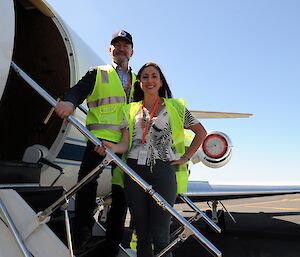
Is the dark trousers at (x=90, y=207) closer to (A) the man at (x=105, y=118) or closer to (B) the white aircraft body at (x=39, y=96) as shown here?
(A) the man at (x=105, y=118)

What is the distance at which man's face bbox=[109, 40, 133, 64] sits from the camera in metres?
3.44

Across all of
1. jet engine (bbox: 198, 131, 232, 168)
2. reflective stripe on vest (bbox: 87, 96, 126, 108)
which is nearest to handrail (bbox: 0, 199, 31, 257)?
reflective stripe on vest (bbox: 87, 96, 126, 108)

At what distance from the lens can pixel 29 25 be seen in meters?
4.49

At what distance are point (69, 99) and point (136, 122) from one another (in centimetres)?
57

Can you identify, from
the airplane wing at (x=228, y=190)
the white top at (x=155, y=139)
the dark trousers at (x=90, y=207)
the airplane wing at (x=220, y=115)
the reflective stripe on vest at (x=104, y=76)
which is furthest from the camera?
the airplane wing at (x=220, y=115)

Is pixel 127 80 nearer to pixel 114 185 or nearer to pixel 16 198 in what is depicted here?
pixel 114 185

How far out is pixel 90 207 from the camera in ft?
10.4

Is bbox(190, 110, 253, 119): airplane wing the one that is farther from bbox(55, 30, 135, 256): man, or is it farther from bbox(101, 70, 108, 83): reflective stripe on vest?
bbox(101, 70, 108, 83): reflective stripe on vest

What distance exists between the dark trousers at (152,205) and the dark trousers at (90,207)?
61 cm

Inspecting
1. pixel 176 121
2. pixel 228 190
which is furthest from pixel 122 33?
pixel 228 190

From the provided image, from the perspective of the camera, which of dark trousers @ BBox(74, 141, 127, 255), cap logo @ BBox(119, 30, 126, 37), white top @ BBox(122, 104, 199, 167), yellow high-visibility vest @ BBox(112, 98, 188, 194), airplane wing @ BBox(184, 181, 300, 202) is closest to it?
white top @ BBox(122, 104, 199, 167)

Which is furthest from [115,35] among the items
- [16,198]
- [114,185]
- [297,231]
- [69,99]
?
[297,231]

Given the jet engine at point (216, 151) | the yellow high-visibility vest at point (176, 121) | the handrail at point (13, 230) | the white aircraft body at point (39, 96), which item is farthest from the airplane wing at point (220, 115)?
the handrail at point (13, 230)

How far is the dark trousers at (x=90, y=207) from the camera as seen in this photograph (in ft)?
10.3
